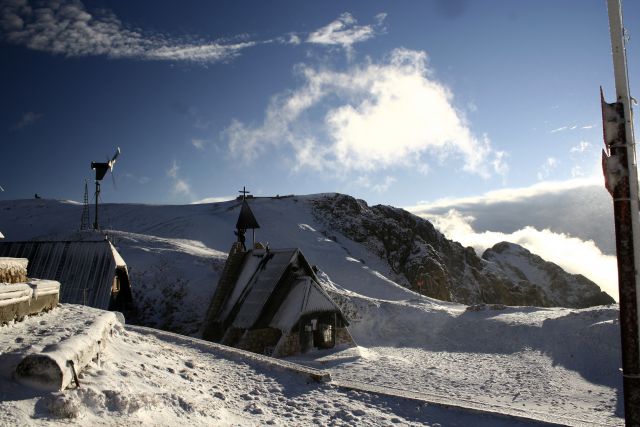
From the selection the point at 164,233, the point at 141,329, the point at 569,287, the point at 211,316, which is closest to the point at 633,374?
the point at 141,329

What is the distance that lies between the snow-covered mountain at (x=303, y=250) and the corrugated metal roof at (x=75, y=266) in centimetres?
654

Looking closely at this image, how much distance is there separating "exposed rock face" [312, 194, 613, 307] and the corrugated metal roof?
47288 millimetres

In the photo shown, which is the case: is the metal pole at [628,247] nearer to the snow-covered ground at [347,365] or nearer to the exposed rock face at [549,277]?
the snow-covered ground at [347,365]

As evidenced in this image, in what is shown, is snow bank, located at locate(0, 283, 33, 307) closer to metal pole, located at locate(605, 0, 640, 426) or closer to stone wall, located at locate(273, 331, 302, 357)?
metal pole, located at locate(605, 0, 640, 426)

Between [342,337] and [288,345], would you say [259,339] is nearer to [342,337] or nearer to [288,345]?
[288,345]

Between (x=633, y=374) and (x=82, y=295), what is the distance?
26146 millimetres

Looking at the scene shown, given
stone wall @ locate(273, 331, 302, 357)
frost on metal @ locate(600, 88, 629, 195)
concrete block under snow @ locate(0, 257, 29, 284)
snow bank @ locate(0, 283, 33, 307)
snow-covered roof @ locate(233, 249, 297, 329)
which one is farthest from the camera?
snow-covered roof @ locate(233, 249, 297, 329)

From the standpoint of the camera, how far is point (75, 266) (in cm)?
A: 2647

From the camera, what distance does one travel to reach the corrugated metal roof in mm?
25109

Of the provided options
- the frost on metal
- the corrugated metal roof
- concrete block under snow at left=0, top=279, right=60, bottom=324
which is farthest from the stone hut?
the frost on metal

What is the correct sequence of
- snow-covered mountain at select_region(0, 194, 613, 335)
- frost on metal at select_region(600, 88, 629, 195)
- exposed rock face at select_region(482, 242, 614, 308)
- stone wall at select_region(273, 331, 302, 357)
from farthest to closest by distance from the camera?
exposed rock face at select_region(482, 242, 614, 308)
snow-covered mountain at select_region(0, 194, 613, 335)
stone wall at select_region(273, 331, 302, 357)
frost on metal at select_region(600, 88, 629, 195)

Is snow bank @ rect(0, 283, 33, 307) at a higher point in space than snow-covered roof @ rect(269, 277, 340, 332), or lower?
higher

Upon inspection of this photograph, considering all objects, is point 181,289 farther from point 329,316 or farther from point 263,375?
point 263,375

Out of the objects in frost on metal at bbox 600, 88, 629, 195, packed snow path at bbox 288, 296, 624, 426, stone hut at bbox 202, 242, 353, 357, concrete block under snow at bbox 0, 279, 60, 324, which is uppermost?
frost on metal at bbox 600, 88, 629, 195
